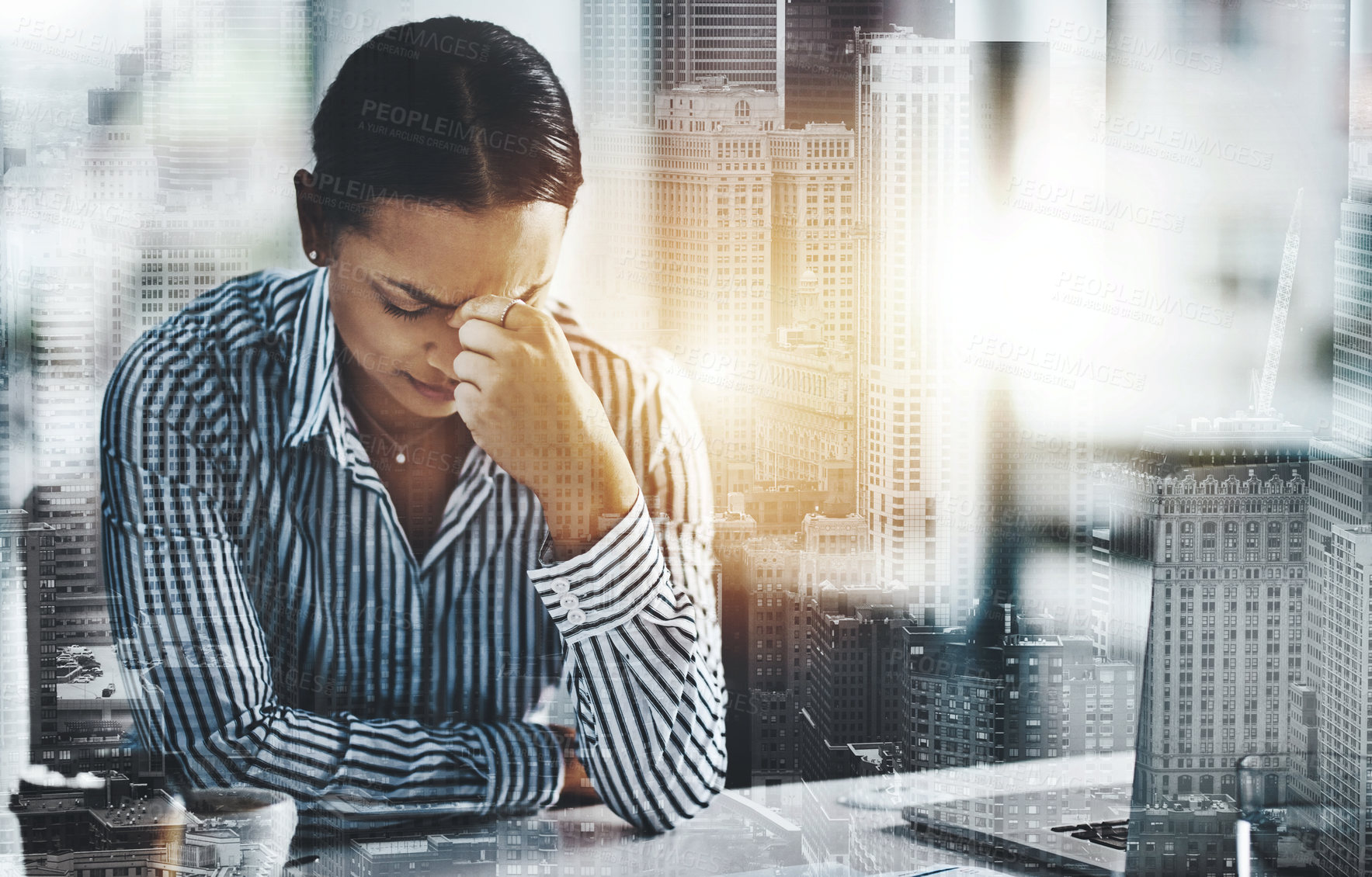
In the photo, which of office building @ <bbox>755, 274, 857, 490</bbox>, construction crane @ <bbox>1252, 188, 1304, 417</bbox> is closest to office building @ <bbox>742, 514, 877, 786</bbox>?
office building @ <bbox>755, 274, 857, 490</bbox>

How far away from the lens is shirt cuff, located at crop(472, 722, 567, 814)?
2998mm

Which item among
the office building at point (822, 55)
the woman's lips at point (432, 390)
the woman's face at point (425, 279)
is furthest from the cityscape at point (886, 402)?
the woman's lips at point (432, 390)

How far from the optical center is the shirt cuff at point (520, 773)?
3.00m

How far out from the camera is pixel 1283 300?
3.13 metres

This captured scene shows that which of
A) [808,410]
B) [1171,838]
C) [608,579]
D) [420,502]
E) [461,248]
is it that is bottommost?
[1171,838]

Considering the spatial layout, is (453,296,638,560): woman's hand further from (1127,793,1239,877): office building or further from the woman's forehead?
(1127,793,1239,877): office building

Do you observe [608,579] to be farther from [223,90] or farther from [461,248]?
[223,90]

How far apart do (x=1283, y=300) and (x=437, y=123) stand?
1806mm

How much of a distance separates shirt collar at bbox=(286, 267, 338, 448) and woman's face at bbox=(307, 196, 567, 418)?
31 millimetres

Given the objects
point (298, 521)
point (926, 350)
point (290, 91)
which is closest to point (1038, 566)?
point (926, 350)

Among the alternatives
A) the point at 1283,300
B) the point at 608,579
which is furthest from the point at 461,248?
the point at 1283,300

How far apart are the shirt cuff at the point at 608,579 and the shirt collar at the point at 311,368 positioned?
0.53 metres

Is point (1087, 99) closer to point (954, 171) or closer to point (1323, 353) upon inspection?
point (954, 171)

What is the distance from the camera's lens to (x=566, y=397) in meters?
2.87
